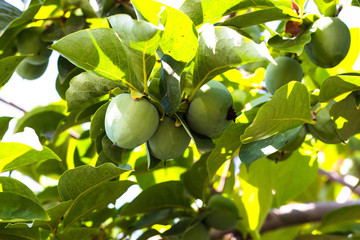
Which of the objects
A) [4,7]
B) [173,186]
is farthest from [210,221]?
[4,7]

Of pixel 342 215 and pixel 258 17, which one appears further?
pixel 342 215

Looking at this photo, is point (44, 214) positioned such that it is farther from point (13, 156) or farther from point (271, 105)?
point (271, 105)

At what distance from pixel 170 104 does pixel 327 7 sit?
52 cm

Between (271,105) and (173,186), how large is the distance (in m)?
0.65

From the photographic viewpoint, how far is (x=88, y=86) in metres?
1.04

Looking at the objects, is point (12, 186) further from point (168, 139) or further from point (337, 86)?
point (337, 86)

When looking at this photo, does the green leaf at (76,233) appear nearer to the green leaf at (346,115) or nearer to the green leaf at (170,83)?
the green leaf at (170,83)

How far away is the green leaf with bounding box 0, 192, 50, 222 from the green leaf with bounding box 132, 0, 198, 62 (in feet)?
1.46

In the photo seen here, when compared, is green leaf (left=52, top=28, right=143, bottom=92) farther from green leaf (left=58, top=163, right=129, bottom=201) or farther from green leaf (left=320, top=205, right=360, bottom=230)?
green leaf (left=320, top=205, right=360, bottom=230)

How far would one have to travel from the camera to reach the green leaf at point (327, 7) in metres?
1.14

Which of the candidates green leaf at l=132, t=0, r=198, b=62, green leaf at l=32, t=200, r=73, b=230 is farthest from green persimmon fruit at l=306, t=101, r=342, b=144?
green leaf at l=32, t=200, r=73, b=230

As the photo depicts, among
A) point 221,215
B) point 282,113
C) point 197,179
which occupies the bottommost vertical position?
point 221,215

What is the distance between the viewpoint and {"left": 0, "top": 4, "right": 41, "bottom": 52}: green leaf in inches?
50.1

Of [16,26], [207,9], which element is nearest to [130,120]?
[207,9]
